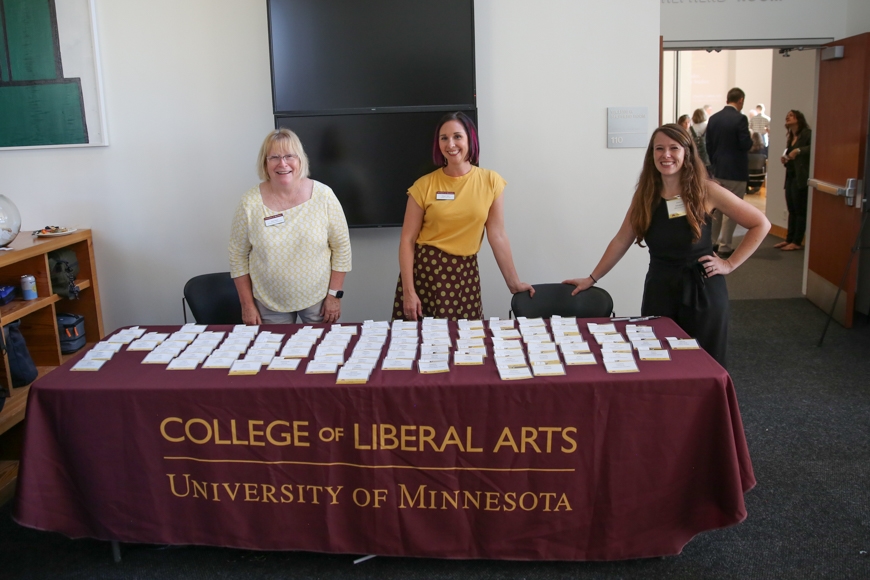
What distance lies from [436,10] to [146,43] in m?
1.60

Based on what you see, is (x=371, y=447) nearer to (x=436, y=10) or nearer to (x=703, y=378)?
(x=703, y=378)

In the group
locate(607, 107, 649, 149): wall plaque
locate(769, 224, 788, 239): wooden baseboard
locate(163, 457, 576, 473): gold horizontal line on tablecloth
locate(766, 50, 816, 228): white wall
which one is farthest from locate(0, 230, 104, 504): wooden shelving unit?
locate(769, 224, 788, 239): wooden baseboard

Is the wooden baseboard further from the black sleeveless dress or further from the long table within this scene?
the long table

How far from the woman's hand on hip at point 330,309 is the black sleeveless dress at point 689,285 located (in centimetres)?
144

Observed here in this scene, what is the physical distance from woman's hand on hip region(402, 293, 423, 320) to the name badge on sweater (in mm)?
699

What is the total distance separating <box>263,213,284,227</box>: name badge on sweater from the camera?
3.20 meters

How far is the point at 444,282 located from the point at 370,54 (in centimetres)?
135

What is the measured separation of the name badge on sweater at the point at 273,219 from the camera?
3.20m

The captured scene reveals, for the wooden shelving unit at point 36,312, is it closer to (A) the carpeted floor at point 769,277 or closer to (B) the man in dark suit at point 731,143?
(A) the carpeted floor at point 769,277

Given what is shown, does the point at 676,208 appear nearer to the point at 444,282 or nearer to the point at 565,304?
the point at 565,304

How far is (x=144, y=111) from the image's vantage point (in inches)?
161

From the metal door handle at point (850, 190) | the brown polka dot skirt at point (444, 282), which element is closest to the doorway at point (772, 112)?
the metal door handle at point (850, 190)

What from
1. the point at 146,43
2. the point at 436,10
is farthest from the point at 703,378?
the point at 146,43

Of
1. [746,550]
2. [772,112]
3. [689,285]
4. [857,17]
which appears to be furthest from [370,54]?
[772,112]
